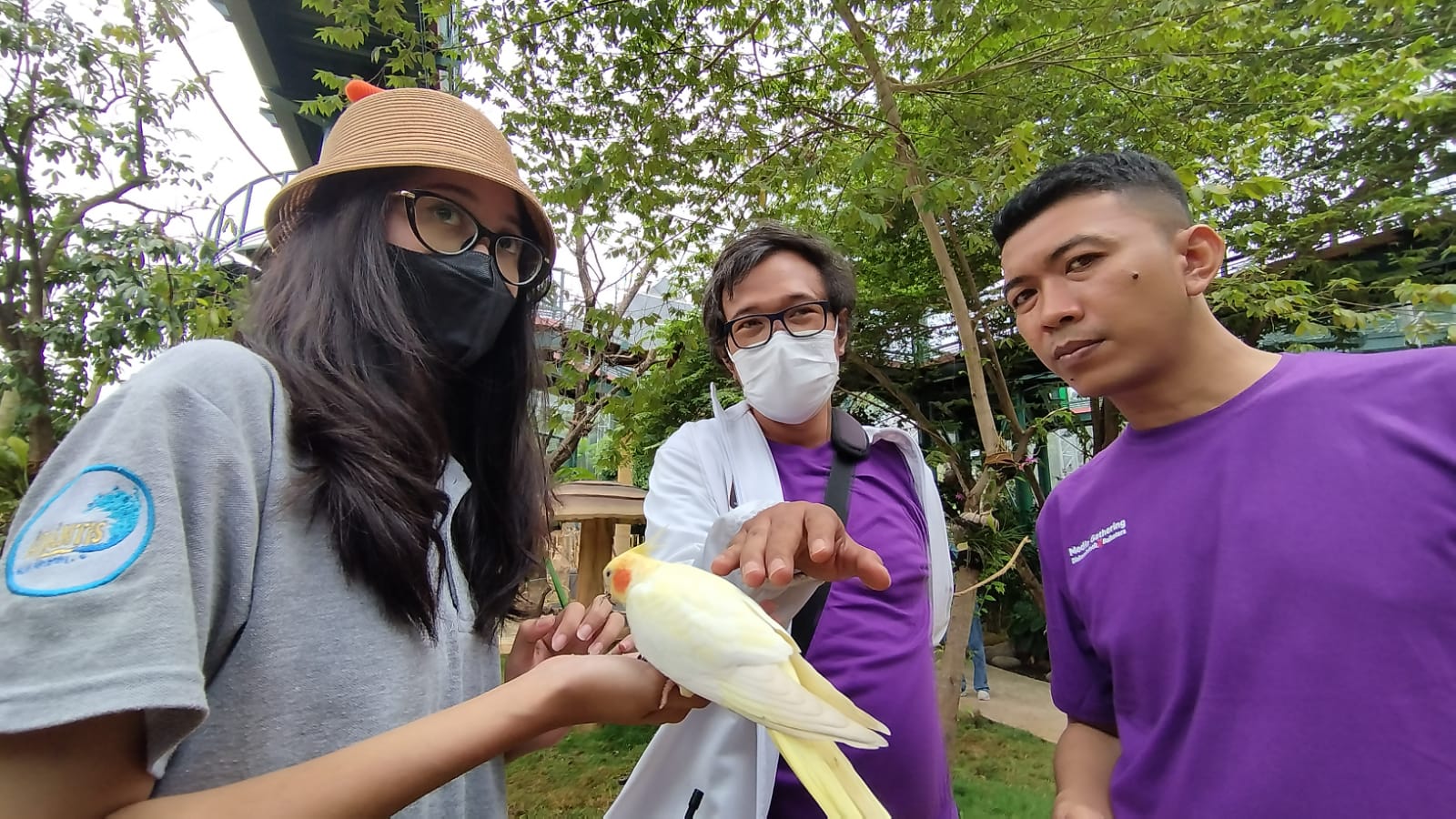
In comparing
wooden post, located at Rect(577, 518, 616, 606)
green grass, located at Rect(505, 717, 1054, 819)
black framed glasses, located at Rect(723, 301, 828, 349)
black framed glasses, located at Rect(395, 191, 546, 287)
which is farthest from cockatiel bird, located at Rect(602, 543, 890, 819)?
wooden post, located at Rect(577, 518, 616, 606)

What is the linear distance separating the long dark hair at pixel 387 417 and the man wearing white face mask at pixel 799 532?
0.41 m

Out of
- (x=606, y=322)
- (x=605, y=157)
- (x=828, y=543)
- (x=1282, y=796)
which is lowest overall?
(x=1282, y=796)

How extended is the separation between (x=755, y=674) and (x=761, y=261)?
1.47 m

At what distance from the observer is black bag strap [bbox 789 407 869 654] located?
1742mm

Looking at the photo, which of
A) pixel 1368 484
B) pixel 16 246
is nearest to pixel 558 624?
pixel 1368 484

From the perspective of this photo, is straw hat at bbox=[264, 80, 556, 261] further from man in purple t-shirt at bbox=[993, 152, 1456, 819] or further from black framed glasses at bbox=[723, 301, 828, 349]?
man in purple t-shirt at bbox=[993, 152, 1456, 819]

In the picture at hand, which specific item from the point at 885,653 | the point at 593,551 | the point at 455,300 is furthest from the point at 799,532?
the point at 593,551

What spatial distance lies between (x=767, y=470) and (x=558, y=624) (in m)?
0.76

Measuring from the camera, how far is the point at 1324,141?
6844 millimetres

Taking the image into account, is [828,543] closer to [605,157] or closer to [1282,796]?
[1282,796]

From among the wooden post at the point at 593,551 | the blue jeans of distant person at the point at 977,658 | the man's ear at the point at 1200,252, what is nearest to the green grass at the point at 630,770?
the blue jeans of distant person at the point at 977,658

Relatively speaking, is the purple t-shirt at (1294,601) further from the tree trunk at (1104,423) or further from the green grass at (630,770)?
the tree trunk at (1104,423)

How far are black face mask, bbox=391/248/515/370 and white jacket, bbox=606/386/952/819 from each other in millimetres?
646

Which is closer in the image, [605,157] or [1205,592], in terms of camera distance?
[1205,592]
